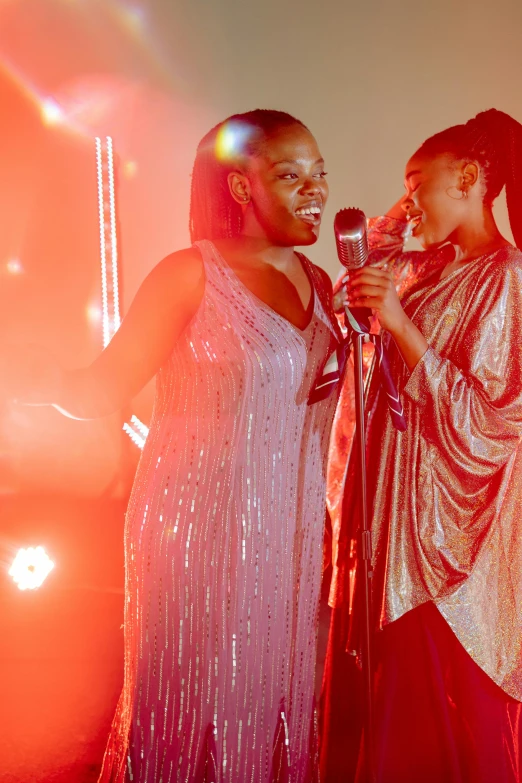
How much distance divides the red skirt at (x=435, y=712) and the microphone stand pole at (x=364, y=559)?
0.59 feet

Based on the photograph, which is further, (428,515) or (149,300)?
(428,515)

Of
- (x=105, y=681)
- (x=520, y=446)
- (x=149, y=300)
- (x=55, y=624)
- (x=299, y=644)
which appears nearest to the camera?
(x=149, y=300)

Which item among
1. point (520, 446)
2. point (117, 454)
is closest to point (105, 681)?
point (117, 454)

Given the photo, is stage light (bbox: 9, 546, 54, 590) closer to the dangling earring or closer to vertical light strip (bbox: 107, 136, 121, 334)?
vertical light strip (bbox: 107, 136, 121, 334)

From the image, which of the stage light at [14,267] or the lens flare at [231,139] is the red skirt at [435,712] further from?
the stage light at [14,267]

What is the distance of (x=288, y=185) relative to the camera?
3.60ft

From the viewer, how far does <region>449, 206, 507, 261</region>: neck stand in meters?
1.30

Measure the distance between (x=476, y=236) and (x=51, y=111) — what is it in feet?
6.10

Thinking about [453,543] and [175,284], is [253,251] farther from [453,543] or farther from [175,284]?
[453,543]

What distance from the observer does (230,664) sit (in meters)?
1.08

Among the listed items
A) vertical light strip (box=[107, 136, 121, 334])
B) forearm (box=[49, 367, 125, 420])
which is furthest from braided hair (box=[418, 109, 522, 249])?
vertical light strip (box=[107, 136, 121, 334])

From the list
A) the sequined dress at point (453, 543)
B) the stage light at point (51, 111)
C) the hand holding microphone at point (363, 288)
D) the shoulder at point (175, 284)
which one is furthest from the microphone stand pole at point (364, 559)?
the stage light at point (51, 111)

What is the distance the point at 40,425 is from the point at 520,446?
196 cm

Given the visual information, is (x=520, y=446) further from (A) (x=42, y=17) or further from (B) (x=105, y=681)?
(A) (x=42, y=17)
